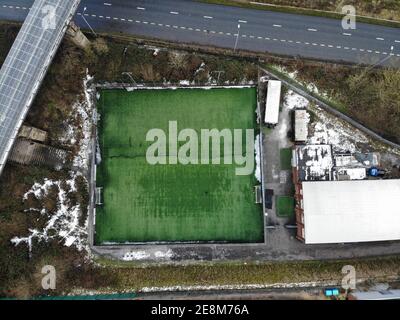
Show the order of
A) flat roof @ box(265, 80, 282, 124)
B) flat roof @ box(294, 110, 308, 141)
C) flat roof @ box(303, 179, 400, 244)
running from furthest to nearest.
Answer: flat roof @ box(265, 80, 282, 124), flat roof @ box(294, 110, 308, 141), flat roof @ box(303, 179, 400, 244)

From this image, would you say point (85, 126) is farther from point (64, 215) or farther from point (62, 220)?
point (62, 220)

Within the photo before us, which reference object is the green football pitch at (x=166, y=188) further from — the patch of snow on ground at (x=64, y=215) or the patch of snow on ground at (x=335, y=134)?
the patch of snow on ground at (x=335, y=134)

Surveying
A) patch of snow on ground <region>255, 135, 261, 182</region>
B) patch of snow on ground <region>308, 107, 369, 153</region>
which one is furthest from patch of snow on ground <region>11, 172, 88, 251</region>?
patch of snow on ground <region>308, 107, 369, 153</region>

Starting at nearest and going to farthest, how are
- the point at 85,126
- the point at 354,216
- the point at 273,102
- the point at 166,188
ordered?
the point at 354,216 → the point at 166,188 → the point at 273,102 → the point at 85,126

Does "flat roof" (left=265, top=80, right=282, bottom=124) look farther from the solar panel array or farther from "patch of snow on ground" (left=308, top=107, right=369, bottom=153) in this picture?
the solar panel array

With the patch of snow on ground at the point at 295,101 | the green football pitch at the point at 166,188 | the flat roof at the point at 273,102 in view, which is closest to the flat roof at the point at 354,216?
the green football pitch at the point at 166,188

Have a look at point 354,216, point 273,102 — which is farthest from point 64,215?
point 354,216
